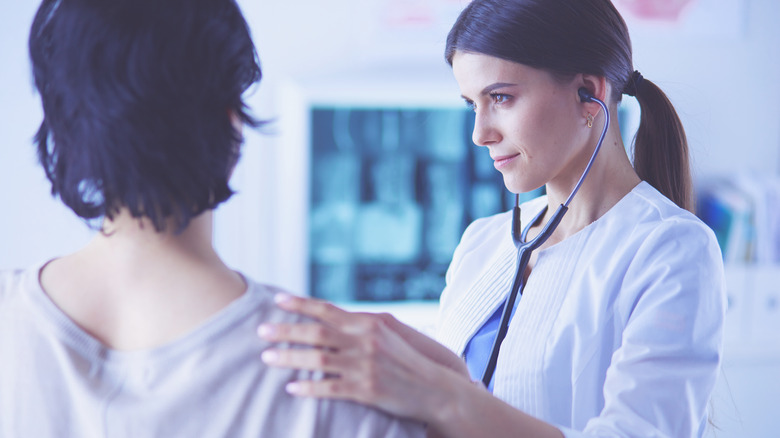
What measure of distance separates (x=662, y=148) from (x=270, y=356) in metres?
1.01

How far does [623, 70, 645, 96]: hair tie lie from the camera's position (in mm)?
1294

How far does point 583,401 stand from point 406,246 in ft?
5.12

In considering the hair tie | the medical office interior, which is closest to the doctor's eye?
the hair tie

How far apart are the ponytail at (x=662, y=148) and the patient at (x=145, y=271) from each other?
91cm

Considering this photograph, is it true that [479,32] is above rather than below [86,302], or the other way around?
above

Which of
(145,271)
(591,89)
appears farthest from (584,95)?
(145,271)

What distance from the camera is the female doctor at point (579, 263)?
3.22 ft

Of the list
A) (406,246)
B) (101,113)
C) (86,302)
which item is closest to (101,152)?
(101,113)

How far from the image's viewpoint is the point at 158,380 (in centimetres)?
62

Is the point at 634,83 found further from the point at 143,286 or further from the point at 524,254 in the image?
the point at 143,286

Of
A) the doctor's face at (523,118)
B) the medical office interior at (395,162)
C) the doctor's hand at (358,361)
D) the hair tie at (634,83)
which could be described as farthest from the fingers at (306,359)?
the medical office interior at (395,162)

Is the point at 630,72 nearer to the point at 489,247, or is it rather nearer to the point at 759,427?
the point at 489,247

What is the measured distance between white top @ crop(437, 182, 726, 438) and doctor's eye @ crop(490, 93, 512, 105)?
0.29m

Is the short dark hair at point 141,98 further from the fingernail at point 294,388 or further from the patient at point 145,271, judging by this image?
the fingernail at point 294,388
